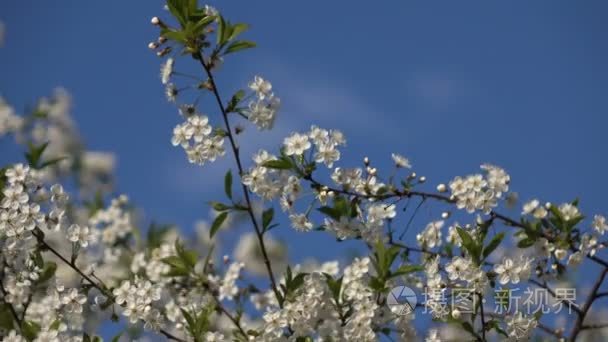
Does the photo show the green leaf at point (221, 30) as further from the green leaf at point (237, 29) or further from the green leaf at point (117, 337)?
the green leaf at point (117, 337)

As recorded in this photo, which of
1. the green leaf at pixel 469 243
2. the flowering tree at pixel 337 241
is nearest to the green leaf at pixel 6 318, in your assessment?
the flowering tree at pixel 337 241

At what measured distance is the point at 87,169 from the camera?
9688mm

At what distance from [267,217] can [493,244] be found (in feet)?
3.39

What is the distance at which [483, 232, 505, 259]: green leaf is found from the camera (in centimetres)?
356

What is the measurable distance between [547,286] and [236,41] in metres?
1.94

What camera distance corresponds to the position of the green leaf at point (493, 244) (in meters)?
3.56

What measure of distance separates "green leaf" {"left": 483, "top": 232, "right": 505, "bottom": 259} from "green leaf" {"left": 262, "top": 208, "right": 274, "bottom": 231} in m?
0.98

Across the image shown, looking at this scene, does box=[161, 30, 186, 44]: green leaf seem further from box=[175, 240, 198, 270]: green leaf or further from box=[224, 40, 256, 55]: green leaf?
box=[175, 240, 198, 270]: green leaf

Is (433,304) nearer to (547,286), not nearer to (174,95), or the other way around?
(547,286)

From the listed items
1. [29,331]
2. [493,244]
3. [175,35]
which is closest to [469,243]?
[493,244]

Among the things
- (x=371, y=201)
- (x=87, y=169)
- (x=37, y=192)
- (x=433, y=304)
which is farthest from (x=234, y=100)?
(x=87, y=169)

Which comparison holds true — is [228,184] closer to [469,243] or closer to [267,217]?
[267,217]

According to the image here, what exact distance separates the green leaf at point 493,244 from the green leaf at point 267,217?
983 mm

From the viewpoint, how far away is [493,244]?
11.7 ft
